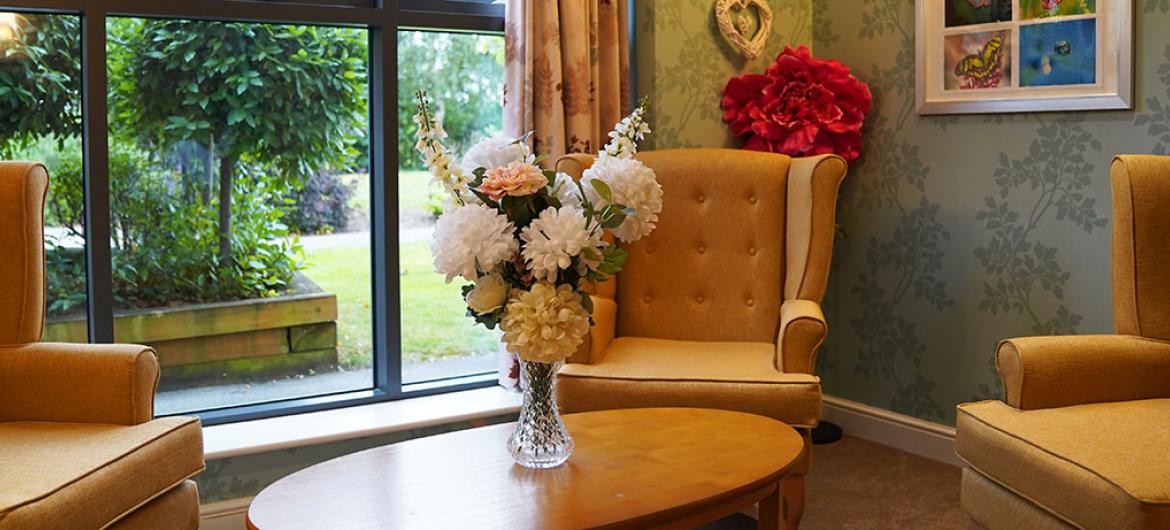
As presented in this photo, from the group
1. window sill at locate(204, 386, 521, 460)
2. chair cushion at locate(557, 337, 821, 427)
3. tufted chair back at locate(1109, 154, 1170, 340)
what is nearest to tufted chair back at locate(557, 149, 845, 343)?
chair cushion at locate(557, 337, 821, 427)

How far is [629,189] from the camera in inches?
82.7

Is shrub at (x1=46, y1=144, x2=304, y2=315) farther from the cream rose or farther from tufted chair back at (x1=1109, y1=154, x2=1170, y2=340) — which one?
tufted chair back at (x1=1109, y1=154, x2=1170, y2=340)

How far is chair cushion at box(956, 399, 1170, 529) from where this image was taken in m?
2.00

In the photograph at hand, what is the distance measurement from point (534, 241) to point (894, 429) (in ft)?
7.27

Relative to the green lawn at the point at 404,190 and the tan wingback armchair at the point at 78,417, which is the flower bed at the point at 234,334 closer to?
the green lawn at the point at 404,190

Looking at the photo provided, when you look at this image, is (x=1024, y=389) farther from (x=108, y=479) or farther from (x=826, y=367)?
(x=108, y=479)

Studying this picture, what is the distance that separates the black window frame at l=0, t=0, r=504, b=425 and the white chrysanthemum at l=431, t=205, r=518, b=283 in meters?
1.46

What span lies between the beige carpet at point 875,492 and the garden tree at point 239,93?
5.47ft

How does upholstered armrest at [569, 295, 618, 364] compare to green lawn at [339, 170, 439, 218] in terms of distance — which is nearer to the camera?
upholstered armrest at [569, 295, 618, 364]

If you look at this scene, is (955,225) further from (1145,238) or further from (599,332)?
(599,332)

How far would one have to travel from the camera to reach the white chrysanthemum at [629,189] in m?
2.10

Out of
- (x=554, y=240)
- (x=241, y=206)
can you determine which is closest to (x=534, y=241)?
(x=554, y=240)

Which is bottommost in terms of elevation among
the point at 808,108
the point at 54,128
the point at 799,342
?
the point at 799,342

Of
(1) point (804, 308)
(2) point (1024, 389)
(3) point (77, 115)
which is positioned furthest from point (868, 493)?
(3) point (77, 115)
